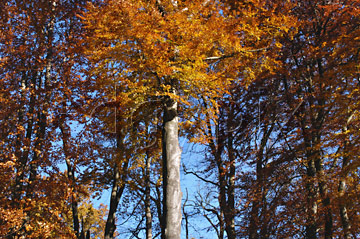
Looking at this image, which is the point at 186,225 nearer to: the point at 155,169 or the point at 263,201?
the point at 155,169

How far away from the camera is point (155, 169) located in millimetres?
17328

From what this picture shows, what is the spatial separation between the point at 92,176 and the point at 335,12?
12286 mm

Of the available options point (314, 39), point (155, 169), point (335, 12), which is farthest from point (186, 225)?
point (335, 12)

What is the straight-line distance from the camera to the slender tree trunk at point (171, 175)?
294 inches

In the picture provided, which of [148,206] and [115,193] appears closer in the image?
[115,193]

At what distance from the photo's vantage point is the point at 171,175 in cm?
794

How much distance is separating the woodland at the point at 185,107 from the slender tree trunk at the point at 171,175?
31 mm

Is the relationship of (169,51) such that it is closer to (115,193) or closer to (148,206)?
(115,193)

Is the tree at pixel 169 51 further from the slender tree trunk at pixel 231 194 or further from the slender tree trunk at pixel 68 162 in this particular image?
the slender tree trunk at pixel 231 194

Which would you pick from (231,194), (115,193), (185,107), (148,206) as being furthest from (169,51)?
(148,206)

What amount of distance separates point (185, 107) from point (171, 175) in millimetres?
3807

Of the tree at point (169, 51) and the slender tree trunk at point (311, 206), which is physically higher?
the tree at point (169, 51)

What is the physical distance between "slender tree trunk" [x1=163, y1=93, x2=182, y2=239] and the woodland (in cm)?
3

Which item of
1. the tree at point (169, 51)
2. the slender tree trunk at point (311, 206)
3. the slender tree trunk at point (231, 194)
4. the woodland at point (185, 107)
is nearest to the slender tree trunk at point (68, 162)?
the woodland at point (185, 107)
